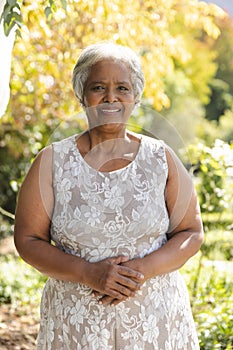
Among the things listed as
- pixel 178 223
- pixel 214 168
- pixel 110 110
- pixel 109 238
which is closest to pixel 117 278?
pixel 109 238

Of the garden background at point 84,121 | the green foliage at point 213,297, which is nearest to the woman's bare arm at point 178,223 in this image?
the garden background at point 84,121

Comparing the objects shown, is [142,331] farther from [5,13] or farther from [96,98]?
[5,13]

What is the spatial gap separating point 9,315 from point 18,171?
11.4 feet

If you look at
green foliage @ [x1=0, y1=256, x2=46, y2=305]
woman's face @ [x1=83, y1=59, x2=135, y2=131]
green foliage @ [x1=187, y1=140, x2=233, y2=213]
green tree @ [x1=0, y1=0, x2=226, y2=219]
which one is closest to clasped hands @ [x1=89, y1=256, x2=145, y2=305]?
woman's face @ [x1=83, y1=59, x2=135, y2=131]

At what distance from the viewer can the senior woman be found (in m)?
2.24

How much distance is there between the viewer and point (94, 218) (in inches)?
88.4

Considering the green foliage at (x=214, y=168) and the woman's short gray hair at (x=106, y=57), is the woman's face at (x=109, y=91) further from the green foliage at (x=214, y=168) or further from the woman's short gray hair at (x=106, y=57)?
the green foliage at (x=214, y=168)

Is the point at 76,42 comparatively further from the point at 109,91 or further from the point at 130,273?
the point at 130,273

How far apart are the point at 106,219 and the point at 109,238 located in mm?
58

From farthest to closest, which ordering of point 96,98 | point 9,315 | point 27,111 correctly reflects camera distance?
point 27,111 < point 9,315 < point 96,98

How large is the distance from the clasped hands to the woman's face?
1.39 feet

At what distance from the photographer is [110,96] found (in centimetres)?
223

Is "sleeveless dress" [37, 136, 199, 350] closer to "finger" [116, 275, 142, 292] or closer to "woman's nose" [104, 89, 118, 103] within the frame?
"finger" [116, 275, 142, 292]

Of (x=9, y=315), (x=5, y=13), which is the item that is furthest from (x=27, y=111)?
(x=5, y=13)
